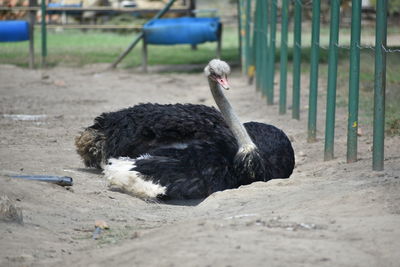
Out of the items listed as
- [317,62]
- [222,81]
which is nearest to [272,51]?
[317,62]

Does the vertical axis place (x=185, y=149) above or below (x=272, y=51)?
below

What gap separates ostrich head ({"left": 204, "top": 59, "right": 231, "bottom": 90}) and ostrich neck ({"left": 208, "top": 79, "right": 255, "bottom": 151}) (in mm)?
68

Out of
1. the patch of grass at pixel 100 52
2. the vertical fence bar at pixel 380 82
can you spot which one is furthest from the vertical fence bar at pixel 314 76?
the patch of grass at pixel 100 52

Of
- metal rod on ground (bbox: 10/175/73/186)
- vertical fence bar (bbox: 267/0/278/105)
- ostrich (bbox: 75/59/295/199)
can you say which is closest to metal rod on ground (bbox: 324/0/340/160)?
ostrich (bbox: 75/59/295/199)

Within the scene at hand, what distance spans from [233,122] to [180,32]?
30.3ft

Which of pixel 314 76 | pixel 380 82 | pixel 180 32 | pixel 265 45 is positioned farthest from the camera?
pixel 180 32

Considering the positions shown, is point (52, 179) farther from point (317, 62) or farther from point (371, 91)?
point (371, 91)

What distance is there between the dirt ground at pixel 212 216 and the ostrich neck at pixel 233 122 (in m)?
0.35

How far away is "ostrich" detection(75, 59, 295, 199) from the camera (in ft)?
Answer: 21.0

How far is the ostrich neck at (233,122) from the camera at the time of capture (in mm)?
6637

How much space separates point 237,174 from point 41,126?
3.63m

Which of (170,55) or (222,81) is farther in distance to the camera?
(170,55)

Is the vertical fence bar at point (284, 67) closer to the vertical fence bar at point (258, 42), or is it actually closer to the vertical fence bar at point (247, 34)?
the vertical fence bar at point (258, 42)

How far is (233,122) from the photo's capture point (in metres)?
6.72
